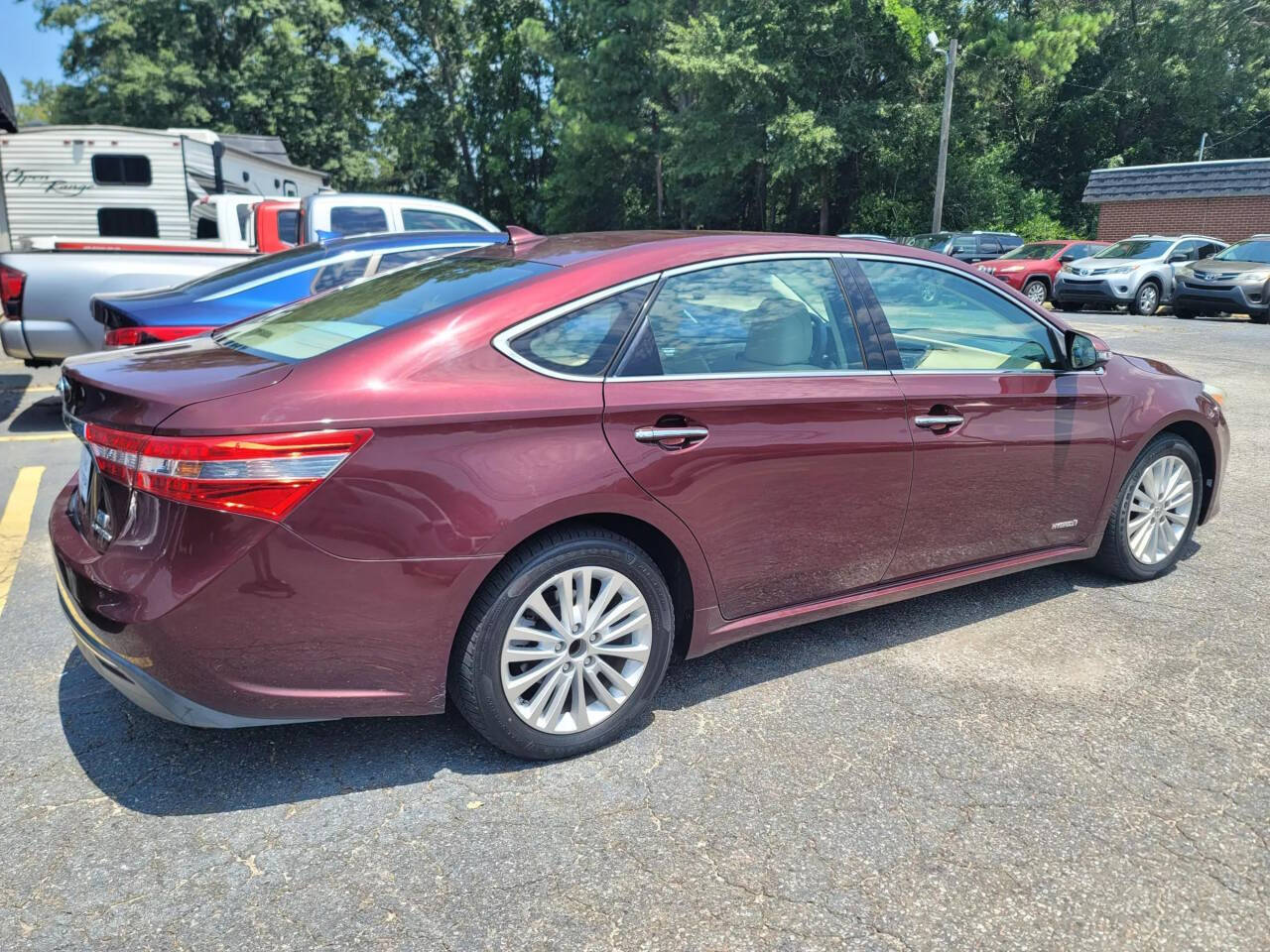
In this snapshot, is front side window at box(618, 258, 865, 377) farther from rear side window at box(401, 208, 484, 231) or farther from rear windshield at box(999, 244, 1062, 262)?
rear windshield at box(999, 244, 1062, 262)

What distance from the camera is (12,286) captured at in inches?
296

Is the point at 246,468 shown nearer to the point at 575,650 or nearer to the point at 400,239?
the point at 575,650

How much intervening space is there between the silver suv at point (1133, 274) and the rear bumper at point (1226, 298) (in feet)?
3.46

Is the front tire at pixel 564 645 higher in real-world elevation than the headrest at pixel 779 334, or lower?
lower

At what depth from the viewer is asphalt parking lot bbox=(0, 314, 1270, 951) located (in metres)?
→ 2.33

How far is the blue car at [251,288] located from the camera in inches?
227

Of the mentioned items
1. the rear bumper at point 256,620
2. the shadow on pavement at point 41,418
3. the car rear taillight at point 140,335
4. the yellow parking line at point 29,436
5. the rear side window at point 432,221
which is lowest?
the yellow parking line at point 29,436

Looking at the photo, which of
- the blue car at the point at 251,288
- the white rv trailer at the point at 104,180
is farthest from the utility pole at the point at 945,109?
the blue car at the point at 251,288

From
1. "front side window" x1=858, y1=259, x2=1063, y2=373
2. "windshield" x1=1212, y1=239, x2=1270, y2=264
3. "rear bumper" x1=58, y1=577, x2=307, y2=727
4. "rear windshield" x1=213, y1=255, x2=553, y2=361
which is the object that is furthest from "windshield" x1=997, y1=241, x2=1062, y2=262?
"rear bumper" x1=58, y1=577, x2=307, y2=727

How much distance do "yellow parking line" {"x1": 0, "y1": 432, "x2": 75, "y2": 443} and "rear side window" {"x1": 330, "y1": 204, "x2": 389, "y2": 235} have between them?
363 centimetres

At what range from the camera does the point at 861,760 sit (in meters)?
3.04

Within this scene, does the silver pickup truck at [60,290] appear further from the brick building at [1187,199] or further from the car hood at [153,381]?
the brick building at [1187,199]

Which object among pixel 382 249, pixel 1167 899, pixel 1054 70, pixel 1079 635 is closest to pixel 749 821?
pixel 1167 899

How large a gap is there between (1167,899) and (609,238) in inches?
105
